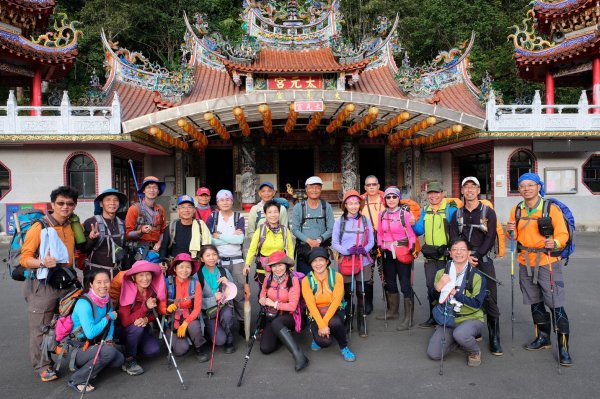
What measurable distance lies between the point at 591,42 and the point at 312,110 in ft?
32.1

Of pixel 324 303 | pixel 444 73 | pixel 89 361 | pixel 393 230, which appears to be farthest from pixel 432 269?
pixel 444 73

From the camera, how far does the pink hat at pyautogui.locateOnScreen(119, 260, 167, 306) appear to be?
3.99m

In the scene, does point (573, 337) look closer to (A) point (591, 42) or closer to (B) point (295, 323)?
(B) point (295, 323)

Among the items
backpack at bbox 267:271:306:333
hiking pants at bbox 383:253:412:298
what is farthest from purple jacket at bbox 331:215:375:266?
backpack at bbox 267:271:306:333

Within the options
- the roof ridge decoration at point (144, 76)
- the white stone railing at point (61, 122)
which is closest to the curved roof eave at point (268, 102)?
the white stone railing at point (61, 122)

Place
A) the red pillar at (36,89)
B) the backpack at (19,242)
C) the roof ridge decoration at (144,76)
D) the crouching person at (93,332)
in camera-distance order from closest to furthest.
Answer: the crouching person at (93,332)
the backpack at (19,242)
the red pillar at (36,89)
the roof ridge decoration at (144,76)

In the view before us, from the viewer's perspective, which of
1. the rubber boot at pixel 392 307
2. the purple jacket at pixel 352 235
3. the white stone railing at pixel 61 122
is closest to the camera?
the purple jacket at pixel 352 235

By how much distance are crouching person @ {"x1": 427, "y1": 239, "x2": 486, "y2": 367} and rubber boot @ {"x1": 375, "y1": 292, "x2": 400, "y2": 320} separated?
1096mm

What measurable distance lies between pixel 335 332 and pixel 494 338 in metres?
1.61

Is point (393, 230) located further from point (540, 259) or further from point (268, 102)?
point (268, 102)

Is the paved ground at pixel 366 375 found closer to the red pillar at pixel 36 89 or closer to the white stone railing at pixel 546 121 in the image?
the white stone railing at pixel 546 121

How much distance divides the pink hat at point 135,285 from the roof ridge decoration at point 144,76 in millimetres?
11781

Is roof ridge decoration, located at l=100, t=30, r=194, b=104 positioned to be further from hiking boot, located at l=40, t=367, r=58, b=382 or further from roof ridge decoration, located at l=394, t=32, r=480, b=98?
hiking boot, located at l=40, t=367, r=58, b=382

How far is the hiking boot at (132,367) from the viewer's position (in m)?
3.90
